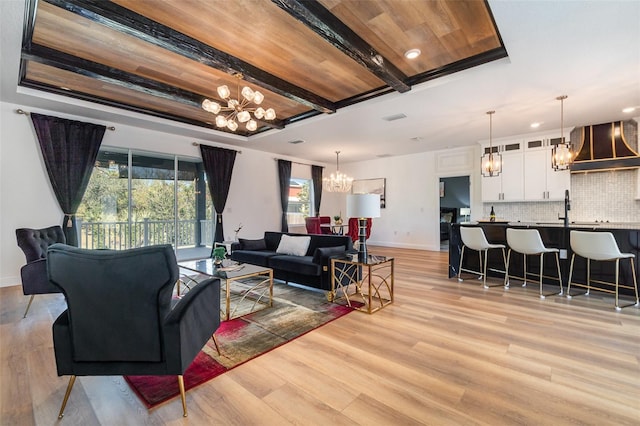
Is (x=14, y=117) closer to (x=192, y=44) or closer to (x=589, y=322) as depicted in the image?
(x=192, y=44)

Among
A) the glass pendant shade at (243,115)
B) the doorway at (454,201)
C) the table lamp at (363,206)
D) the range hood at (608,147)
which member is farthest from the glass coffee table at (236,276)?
the doorway at (454,201)

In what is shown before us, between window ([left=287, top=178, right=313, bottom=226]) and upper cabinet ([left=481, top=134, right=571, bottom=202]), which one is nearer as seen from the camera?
upper cabinet ([left=481, top=134, right=571, bottom=202])

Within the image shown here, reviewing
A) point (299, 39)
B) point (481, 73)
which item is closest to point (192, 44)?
point (299, 39)

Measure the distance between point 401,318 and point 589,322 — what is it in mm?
1951

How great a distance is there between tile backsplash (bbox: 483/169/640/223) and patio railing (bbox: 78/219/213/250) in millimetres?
7720

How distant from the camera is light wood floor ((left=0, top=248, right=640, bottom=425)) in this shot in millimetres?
1623

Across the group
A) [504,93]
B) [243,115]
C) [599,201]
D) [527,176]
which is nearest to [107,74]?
[243,115]

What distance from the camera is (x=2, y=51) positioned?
2.90 m

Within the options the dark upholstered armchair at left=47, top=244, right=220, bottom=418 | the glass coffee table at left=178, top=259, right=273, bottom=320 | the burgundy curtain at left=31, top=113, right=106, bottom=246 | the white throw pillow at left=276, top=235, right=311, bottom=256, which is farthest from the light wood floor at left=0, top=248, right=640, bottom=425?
the burgundy curtain at left=31, top=113, right=106, bottom=246

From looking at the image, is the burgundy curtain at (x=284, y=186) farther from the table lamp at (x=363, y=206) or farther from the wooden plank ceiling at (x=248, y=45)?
the table lamp at (x=363, y=206)

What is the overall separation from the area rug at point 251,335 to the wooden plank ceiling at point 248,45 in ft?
9.60

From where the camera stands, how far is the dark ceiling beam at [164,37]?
2441 mm

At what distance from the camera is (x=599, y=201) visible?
216 inches

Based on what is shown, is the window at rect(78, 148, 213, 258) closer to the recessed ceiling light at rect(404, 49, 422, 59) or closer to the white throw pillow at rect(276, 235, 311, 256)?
the white throw pillow at rect(276, 235, 311, 256)
